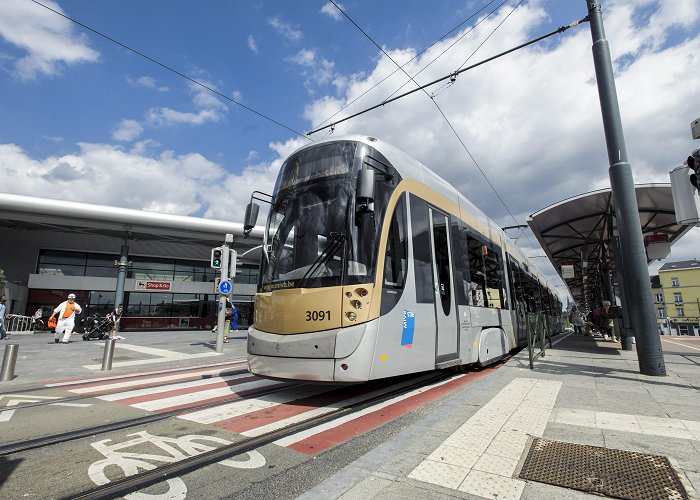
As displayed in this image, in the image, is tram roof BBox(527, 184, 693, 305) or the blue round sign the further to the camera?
tram roof BBox(527, 184, 693, 305)

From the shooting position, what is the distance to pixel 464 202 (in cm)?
834

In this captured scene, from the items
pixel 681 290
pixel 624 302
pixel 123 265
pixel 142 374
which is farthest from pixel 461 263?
pixel 681 290

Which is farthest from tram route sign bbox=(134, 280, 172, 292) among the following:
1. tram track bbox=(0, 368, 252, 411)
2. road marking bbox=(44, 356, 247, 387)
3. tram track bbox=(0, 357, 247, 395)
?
tram track bbox=(0, 368, 252, 411)

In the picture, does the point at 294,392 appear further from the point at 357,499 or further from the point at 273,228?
the point at 357,499

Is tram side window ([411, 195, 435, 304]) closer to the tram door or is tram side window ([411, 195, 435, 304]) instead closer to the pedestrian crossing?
the tram door

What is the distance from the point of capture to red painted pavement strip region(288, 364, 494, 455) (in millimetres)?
3590

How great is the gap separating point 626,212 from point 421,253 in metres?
5.08

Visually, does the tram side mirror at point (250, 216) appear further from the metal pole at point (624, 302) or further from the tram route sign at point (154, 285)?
the tram route sign at point (154, 285)

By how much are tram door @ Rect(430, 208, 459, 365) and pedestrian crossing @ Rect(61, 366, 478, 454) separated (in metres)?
0.70

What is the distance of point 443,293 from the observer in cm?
612

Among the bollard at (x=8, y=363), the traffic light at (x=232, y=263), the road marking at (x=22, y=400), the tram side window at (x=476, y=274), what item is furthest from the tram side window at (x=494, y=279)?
the bollard at (x=8, y=363)

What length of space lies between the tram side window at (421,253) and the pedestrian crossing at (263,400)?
151 cm

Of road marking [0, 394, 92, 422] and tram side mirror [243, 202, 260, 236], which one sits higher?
tram side mirror [243, 202, 260, 236]

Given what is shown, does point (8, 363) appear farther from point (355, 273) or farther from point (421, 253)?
point (421, 253)
